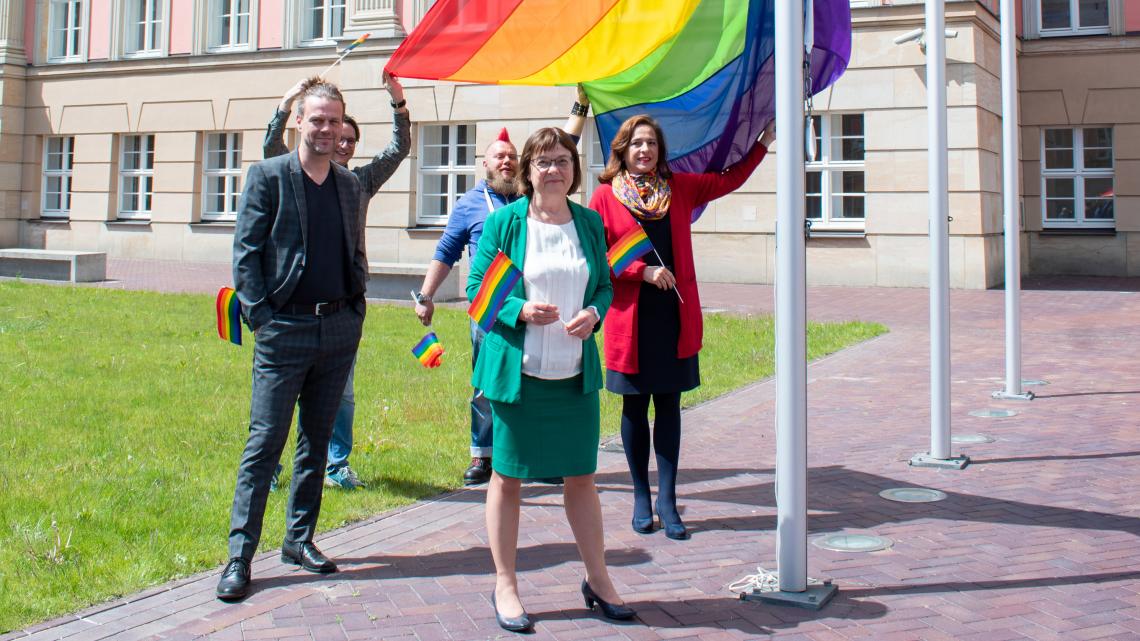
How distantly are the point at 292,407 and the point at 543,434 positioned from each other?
3.94 ft

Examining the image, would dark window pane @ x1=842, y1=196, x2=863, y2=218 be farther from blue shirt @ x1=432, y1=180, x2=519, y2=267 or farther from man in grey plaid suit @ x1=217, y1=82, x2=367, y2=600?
man in grey plaid suit @ x1=217, y1=82, x2=367, y2=600

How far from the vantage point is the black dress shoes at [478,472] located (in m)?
6.51

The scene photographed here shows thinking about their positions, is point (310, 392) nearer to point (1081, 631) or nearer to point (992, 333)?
point (1081, 631)

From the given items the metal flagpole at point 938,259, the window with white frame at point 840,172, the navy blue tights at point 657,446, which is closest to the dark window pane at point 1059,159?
the window with white frame at point 840,172

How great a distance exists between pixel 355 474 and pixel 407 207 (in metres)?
18.9

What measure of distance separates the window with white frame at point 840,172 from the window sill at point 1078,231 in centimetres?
528

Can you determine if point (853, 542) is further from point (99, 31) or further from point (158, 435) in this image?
point (99, 31)

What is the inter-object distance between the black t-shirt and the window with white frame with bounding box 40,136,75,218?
29.9 meters

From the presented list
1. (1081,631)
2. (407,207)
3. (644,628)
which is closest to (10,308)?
(407,207)

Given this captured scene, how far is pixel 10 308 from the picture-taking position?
1561cm

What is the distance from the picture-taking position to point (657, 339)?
536 centimetres

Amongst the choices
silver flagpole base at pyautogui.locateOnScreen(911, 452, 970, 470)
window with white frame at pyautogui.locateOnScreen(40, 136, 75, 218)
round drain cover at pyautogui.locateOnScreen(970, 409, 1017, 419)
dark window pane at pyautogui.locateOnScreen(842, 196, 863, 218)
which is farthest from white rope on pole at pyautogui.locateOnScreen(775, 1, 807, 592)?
window with white frame at pyautogui.locateOnScreen(40, 136, 75, 218)

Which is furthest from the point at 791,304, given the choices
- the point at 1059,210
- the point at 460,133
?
the point at 1059,210

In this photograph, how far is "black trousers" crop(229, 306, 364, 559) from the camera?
15.3ft
